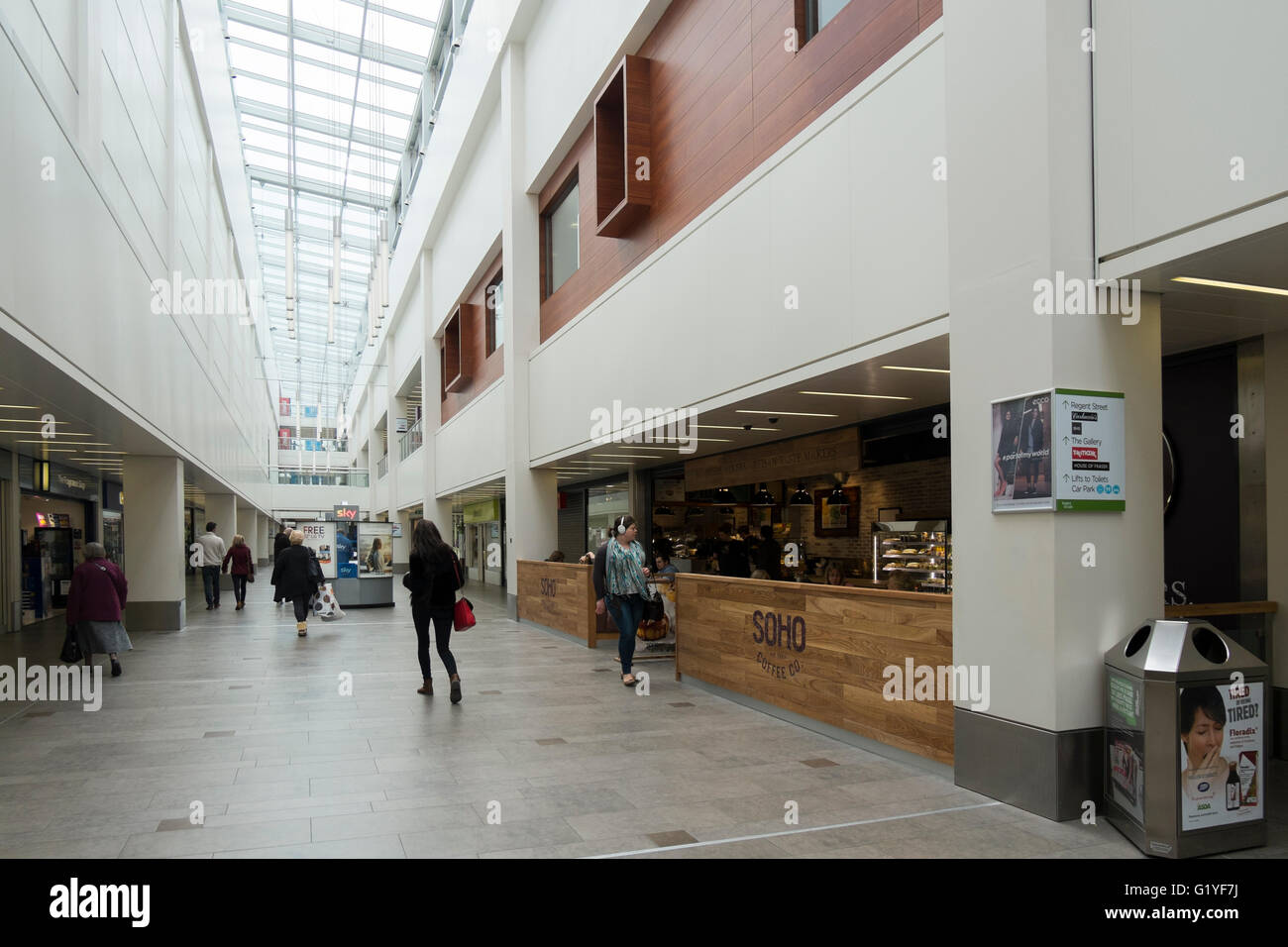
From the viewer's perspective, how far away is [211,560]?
19.3m

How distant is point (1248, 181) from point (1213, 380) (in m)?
2.93

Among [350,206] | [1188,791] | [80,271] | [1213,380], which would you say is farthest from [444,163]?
[1188,791]

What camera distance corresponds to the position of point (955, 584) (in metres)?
5.40

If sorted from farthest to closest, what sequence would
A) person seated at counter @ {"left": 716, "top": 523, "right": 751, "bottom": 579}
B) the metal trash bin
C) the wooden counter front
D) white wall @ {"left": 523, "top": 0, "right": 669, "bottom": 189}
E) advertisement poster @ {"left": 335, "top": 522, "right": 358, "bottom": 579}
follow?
advertisement poster @ {"left": 335, "top": 522, "right": 358, "bottom": 579}
person seated at counter @ {"left": 716, "top": 523, "right": 751, "bottom": 579}
white wall @ {"left": 523, "top": 0, "right": 669, "bottom": 189}
the wooden counter front
the metal trash bin

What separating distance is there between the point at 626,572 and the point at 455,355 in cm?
1727

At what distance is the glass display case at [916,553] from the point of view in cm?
883

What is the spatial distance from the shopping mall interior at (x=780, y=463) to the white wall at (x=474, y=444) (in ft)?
10.3

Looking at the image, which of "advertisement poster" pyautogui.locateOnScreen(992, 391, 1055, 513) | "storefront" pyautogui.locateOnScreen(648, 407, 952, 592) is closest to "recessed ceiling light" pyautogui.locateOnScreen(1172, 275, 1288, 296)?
"advertisement poster" pyautogui.locateOnScreen(992, 391, 1055, 513)

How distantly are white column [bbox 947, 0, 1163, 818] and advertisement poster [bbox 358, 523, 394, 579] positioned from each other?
16.8 metres

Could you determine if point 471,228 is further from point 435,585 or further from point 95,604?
point 435,585

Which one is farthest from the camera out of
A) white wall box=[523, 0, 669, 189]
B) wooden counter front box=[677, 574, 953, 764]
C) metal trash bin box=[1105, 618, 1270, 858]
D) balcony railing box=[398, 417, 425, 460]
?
balcony railing box=[398, 417, 425, 460]

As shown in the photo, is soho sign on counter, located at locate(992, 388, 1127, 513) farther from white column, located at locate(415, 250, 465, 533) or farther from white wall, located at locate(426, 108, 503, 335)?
white column, located at locate(415, 250, 465, 533)

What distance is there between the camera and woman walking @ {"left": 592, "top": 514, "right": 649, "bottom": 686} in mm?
9109
